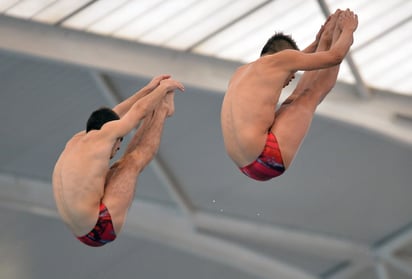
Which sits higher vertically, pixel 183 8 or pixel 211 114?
pixel 183 8

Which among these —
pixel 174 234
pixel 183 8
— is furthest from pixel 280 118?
pixel 174 234

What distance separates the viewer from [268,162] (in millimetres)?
11039

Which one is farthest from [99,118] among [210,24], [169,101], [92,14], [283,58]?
[210,24]

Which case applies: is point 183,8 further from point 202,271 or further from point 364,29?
point 202,271

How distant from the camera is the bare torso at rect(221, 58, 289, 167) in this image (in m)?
10.9

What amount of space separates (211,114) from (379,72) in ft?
10.2

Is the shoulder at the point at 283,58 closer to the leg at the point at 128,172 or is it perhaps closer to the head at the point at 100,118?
the leg at the point at 128,172

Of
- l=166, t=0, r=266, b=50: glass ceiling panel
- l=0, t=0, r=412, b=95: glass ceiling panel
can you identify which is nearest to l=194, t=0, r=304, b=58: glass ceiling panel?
l=0, t=0, r=412, b=95: glass ceiling panel

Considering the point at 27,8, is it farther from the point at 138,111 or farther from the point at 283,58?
the point at 283,58

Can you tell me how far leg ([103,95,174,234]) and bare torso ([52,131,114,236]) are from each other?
0.14 metres

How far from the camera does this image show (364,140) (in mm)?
20562

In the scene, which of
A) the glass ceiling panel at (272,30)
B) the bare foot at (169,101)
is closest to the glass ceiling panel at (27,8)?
the glass ceiling panel at (272,30)

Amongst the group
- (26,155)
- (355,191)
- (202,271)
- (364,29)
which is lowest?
(202,271)

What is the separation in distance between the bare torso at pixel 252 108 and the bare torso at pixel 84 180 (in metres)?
1.35
